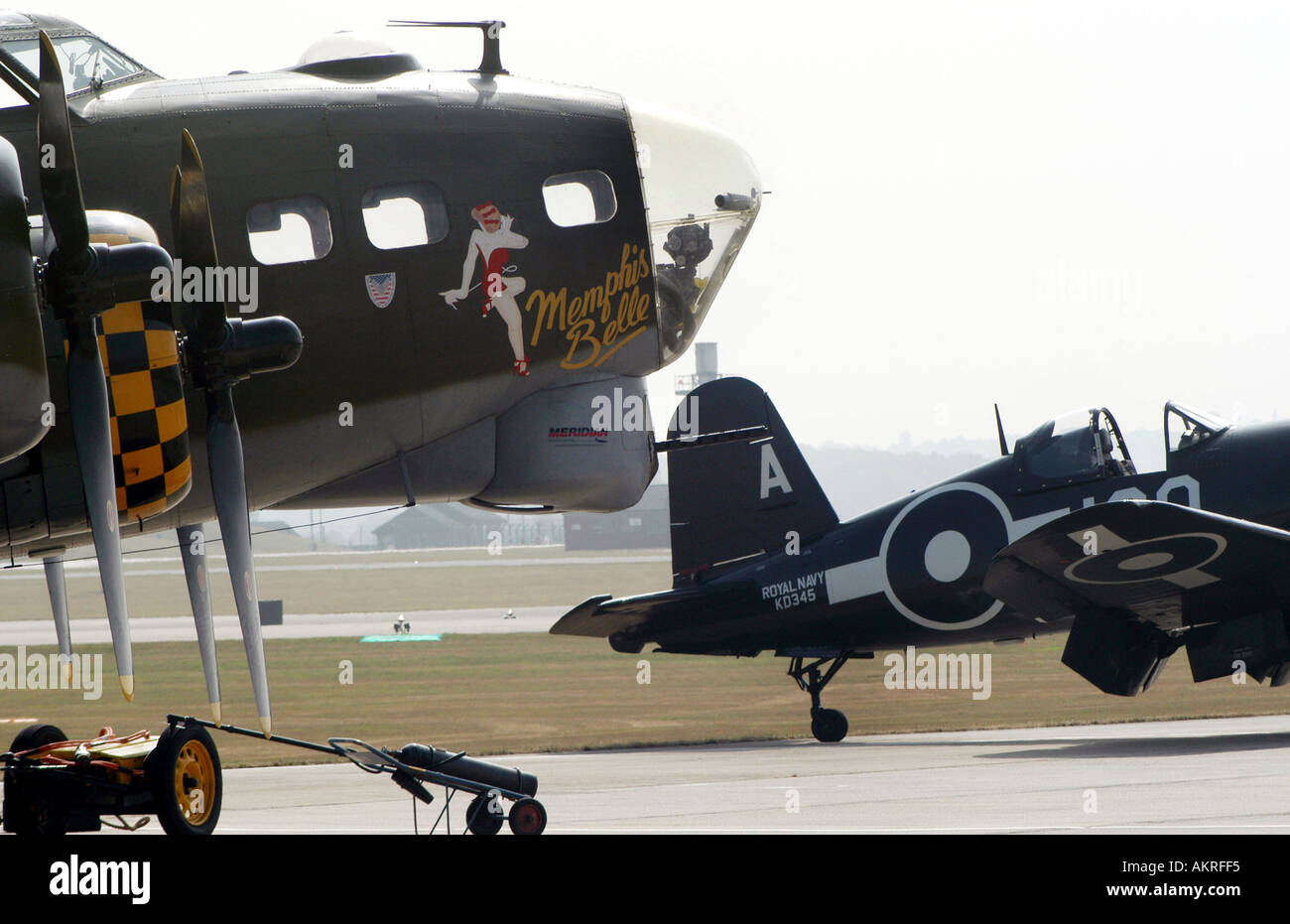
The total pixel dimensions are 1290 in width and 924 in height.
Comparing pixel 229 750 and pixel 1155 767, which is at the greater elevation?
pixel 1155 767

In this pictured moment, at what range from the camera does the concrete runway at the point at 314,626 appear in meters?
54.9

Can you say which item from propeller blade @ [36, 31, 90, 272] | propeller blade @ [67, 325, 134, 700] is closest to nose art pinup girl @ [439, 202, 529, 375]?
propeller blade @ [67, 325, 134, 700]

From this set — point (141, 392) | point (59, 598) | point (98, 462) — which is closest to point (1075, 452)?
point (59, 598)

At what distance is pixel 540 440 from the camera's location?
11.0 metres

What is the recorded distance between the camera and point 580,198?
10.8 metres

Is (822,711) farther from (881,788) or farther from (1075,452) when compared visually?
(881,788)

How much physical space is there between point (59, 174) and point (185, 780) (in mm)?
3793

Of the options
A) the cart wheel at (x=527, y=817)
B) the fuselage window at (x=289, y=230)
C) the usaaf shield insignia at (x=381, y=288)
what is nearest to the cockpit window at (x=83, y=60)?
the fuselage window at (x=289, y=230)

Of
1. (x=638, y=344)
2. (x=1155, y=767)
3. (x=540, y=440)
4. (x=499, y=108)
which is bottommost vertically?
(x=1155, y=767)

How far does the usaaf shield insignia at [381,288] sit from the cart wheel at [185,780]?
10.2 feet

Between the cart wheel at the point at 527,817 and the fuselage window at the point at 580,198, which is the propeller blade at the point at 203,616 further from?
the fuselage window at the point at 580,198
